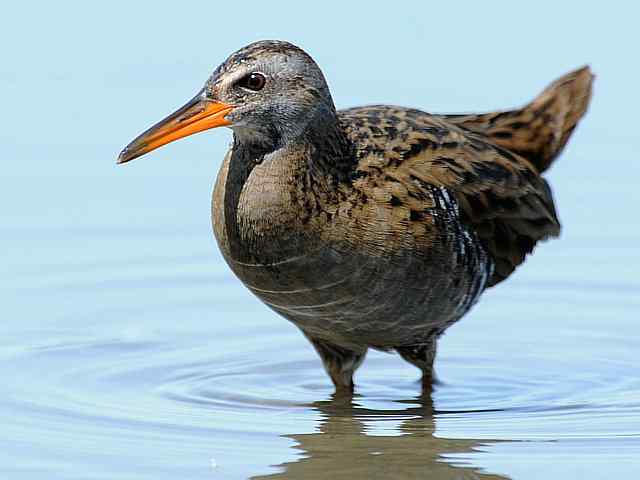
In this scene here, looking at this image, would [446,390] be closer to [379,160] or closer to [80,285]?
[379,160]

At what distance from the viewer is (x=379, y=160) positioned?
25.5 ft

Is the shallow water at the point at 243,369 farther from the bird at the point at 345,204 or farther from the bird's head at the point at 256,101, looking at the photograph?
the bird's head at the point at 256,101

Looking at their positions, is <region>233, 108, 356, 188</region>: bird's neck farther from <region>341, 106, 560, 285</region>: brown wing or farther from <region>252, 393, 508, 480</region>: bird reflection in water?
<region>252, 393, 508, 480</region>: bird reflection in water

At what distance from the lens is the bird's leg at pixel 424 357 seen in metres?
8.59

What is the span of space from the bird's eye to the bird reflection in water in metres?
1.55

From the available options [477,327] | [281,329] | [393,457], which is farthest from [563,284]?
[393,457]

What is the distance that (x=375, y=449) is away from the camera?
24.0 feet

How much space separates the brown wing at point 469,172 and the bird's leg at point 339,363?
844 mm

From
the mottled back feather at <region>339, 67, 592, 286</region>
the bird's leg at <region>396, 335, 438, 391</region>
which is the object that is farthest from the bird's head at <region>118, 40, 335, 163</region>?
the bird's leg at <region>396, 335, 438, 391</region>

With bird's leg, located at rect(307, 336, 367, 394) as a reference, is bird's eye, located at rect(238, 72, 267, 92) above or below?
above

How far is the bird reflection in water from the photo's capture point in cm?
700

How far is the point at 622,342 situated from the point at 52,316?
3172mm

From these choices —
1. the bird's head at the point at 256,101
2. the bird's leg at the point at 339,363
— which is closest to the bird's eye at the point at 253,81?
the bird's head at the point at 256,101

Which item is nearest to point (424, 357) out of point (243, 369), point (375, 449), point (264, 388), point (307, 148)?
point (264, 388)
